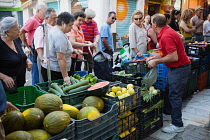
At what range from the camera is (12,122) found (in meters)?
1.94

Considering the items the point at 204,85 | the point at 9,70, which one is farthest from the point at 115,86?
the point at 204,85

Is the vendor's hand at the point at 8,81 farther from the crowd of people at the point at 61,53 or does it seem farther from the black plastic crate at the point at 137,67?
the black plastic crate at the point at 137,67

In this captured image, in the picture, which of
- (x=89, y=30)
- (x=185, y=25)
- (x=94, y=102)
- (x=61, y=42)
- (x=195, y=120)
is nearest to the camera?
(x=94, y=102)

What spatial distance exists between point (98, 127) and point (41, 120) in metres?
0.59

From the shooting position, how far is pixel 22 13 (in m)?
15.1

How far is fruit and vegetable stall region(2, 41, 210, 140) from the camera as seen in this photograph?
2.01 meters

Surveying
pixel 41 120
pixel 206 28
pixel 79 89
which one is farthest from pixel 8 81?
pixel 206 28

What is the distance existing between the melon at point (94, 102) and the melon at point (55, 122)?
57 centimetres

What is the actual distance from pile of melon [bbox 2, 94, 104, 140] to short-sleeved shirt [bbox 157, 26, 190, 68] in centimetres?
186

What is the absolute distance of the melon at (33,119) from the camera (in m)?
2.07

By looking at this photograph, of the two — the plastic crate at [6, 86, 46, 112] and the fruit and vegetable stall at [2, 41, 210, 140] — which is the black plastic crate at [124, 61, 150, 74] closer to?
the fruit and vegetable stall at [2, 41, 210, 140]

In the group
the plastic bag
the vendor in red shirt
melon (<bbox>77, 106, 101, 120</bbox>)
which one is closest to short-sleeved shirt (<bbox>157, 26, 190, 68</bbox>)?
the vendor in red shirt

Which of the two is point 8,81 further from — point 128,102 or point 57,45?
point 128,102

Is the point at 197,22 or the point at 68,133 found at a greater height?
the point at 197,22
